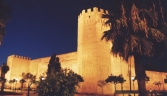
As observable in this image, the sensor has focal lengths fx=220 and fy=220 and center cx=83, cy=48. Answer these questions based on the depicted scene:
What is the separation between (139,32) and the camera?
10.7 meters

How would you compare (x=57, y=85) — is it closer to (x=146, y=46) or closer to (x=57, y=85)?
(x=57, y=85)

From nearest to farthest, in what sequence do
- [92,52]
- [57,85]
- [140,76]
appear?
[57,85], [140,76], [92,52]

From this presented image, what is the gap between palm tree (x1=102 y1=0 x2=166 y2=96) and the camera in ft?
34.0

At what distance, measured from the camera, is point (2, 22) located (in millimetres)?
11125

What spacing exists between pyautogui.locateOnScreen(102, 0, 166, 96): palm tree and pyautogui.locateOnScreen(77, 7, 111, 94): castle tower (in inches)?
550

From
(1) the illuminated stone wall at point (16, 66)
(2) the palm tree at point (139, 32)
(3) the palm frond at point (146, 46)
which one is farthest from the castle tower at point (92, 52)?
(1) the illuminated stone wall at point (16, 66)

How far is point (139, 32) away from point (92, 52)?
49.3 feet

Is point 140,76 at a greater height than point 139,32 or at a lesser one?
lesser

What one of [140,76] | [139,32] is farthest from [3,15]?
[140,76]

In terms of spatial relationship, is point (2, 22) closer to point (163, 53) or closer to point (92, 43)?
point (163, 53)

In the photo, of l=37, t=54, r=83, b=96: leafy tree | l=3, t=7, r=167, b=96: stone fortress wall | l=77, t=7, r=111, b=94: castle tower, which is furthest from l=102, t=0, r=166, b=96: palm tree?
l=77, t=7, r=111, b=94: castle tower

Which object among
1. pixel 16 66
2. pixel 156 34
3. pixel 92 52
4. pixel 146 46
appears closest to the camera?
pixel 146 46

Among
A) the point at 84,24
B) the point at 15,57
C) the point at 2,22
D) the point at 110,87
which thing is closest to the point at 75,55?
the point at 84,24

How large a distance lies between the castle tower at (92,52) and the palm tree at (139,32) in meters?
14.0
